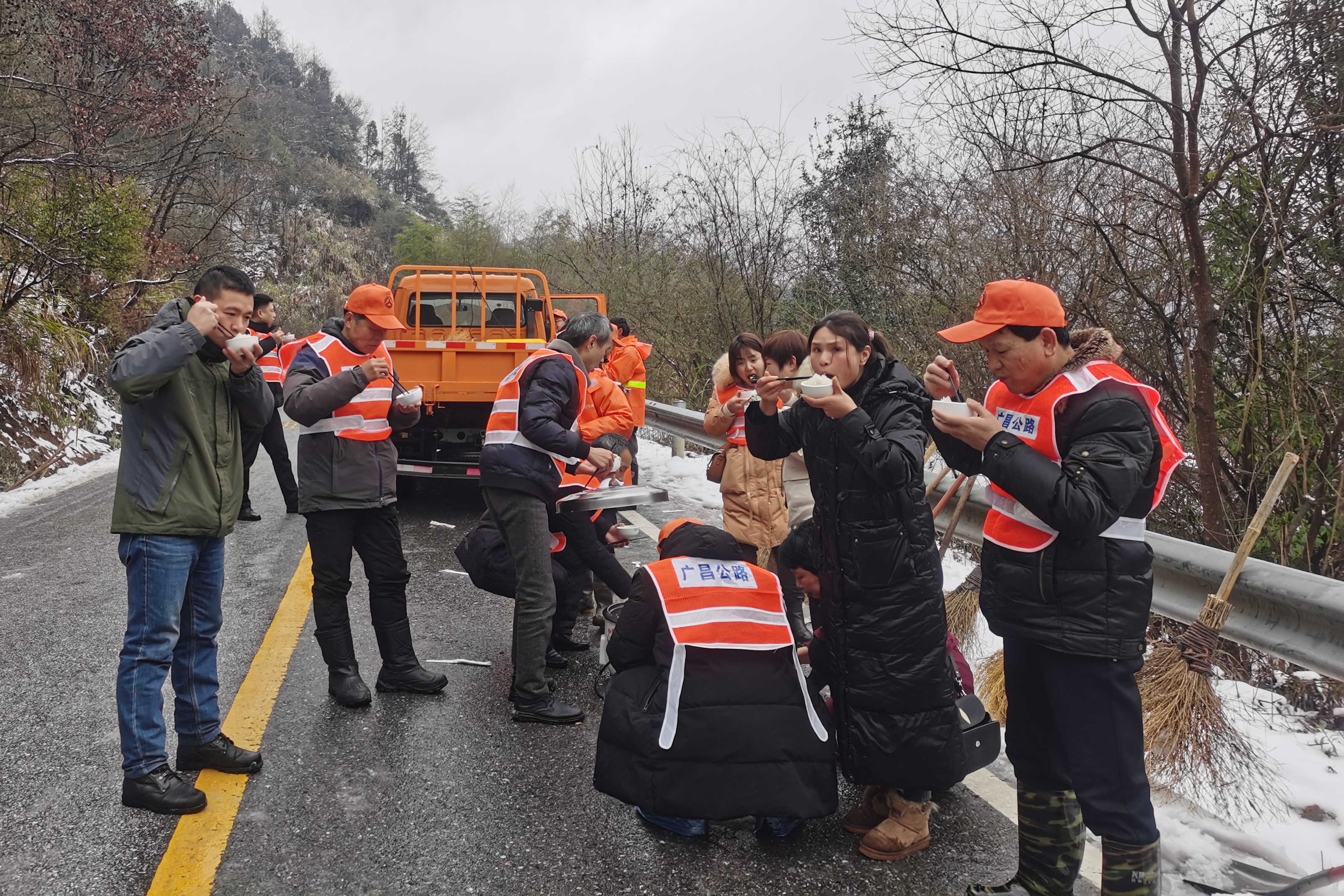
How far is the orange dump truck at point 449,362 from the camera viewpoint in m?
8.95

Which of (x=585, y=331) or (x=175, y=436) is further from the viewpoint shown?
(x=585, y=331)

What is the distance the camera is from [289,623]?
5.36 metres

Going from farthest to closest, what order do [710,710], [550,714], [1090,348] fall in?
[550,714]
[710,710]
[1090,348]

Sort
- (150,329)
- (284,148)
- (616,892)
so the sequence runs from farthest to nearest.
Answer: (284,148) < (150,329) < (616,892)

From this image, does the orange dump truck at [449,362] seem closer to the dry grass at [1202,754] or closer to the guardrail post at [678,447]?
the guardrail post at [678,447]

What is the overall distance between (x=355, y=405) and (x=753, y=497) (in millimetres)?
2151

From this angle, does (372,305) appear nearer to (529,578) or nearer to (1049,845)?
(529,578)

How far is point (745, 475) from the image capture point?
5137 mm

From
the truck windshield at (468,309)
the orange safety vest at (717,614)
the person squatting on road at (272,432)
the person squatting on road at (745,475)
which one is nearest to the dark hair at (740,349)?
the person squatting on road at (745,475)

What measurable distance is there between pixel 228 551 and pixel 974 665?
219 inches

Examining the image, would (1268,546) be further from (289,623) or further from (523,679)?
(289,623)

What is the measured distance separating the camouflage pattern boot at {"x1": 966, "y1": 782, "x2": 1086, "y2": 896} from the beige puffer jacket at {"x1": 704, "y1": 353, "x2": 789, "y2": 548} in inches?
97.9

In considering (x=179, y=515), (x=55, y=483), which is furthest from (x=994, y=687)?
(x=55, y=483)

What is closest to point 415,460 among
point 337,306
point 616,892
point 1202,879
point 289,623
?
point 289,623
